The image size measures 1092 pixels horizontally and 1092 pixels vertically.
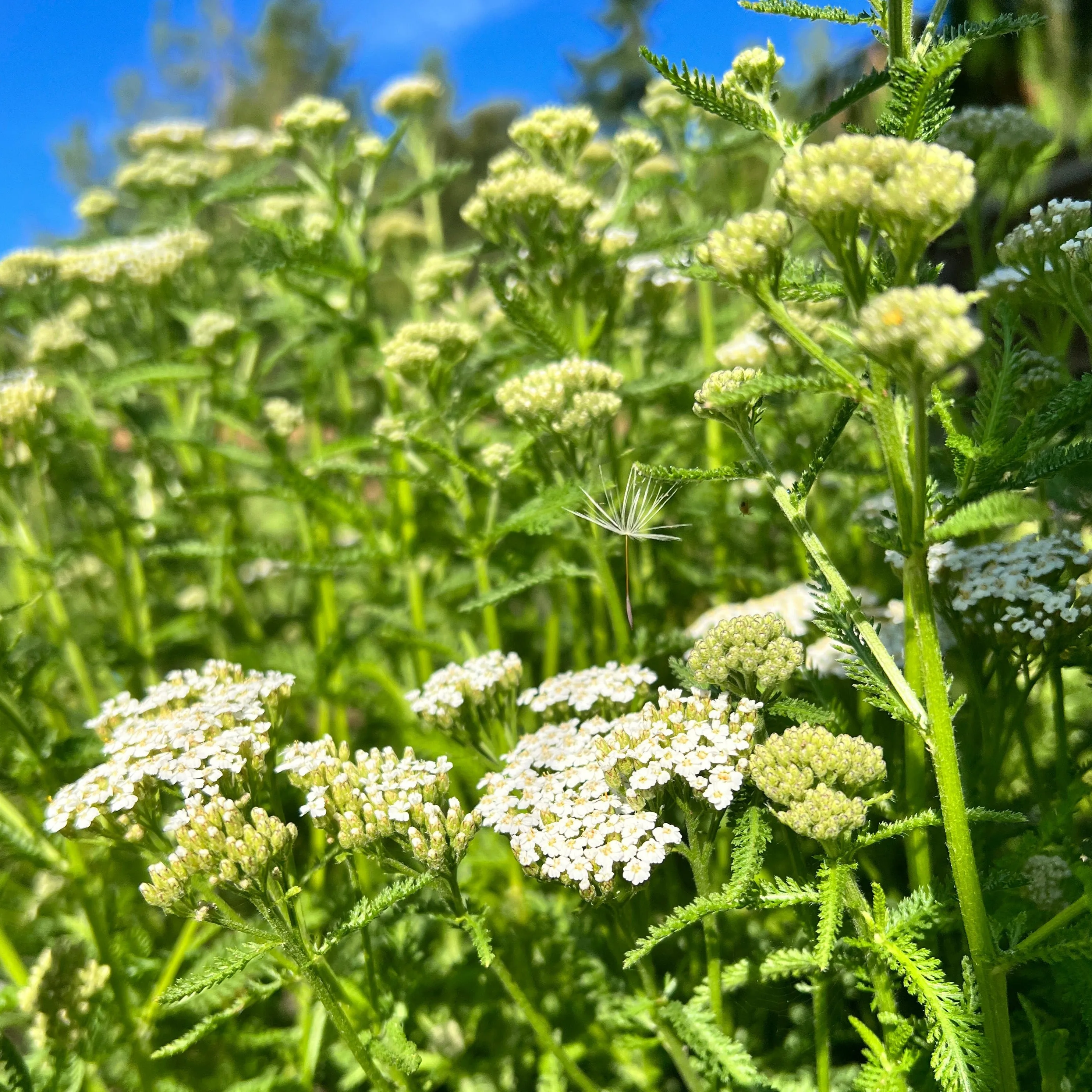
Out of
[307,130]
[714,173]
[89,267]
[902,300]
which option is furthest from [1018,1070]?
[714,173]

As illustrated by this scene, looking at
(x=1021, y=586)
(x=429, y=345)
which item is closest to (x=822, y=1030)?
(x=1021, y=586)

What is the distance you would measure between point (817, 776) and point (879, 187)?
101cm

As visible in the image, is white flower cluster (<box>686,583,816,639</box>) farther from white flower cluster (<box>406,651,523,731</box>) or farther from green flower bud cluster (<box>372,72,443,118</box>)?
green flower bud cluster (<box>372,72,443,118</box>)

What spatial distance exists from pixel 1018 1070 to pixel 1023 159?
8.53 ft

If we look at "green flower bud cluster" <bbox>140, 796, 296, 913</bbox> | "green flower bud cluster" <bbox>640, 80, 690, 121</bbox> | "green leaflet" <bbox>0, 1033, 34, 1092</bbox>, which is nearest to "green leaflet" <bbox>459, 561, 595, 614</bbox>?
"green flower bud cluster" <bbox>140, 796, 296, 913</bbox>

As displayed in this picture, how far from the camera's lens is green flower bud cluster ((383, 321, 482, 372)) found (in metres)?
2.79

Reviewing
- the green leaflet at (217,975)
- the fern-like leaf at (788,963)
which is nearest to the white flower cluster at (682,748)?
the fern-like leaf at (788,963)

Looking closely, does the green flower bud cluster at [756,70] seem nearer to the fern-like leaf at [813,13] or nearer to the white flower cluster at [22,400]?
the fern-like leaf at [813,13]

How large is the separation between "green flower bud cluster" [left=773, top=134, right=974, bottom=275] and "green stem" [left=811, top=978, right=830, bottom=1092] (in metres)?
1.40

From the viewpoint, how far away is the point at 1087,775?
2768mm

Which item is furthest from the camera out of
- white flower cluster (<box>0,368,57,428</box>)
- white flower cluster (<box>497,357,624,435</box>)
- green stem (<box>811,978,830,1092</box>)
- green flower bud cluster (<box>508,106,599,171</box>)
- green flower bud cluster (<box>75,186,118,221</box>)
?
green flower bud cluster (<box>75,186,118,221</box>)

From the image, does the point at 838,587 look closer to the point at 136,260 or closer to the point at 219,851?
the point at 219,851

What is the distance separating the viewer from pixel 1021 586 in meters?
2.06

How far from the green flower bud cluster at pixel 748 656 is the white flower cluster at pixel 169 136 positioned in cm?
428
